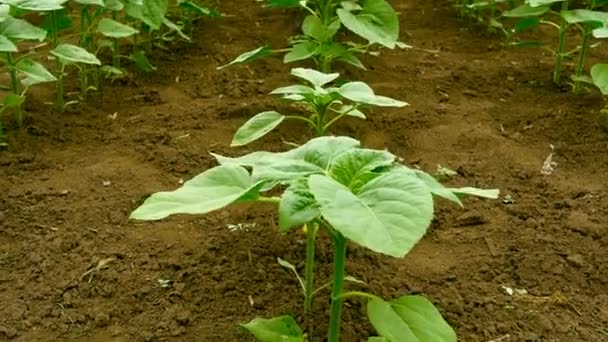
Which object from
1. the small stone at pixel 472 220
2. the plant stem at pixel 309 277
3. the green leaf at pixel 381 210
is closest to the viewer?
the green leaf at pixel 381 210

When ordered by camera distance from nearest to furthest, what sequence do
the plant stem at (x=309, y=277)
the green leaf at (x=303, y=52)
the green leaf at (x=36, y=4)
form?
the plant stem at (x=309, y=277) → the green leaf at (x=36, y=4) → the green leaf at (x=303, y=52)

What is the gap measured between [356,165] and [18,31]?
1.45 m

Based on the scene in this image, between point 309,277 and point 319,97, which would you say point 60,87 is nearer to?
point 319,97

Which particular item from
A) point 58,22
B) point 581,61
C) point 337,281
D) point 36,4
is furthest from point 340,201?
point 581,61

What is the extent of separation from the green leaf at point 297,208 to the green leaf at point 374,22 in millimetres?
1304

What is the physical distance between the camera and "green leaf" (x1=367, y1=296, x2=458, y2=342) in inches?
57.7

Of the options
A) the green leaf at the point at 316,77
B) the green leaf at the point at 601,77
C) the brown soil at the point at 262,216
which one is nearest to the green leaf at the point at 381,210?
the brown soil at the point at 262,216

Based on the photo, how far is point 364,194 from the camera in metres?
1.33

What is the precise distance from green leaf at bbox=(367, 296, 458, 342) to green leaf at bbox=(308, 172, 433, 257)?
264 millimetres

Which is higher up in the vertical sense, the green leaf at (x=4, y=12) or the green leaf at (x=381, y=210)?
the green leaf at (x=381, y=210)

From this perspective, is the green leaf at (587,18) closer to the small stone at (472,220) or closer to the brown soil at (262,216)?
the brown soil at (262,216)

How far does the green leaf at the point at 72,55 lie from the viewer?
2648 millimetres

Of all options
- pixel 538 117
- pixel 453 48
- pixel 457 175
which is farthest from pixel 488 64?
pixel 457 175

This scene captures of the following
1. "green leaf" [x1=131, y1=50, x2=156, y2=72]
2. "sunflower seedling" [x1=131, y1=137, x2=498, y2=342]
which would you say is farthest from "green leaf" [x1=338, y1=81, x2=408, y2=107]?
"green leaf" [x1=131, y1=50, x2=156, y2=72]
